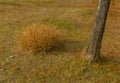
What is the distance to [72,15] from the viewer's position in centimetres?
1329

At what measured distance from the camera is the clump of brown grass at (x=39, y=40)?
7.73 m

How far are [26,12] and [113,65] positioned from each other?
7852mm

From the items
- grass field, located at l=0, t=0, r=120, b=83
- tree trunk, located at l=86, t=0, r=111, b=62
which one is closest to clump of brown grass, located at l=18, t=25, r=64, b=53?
grass field, located at l=0, t=0, r=120, b=83

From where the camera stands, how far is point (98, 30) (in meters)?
6.93

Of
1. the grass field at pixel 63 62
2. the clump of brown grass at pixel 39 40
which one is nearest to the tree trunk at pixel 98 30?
the grass field at pixel 63 62

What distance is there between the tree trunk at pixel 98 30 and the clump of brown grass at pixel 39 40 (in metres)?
1.28

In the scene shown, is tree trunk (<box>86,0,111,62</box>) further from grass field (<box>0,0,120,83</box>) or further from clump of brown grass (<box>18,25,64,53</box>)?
clump of brown grass (<box>18,25,64,53</box>)

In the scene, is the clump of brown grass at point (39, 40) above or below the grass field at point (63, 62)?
above

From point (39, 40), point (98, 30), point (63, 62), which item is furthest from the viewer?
point (39, 40)

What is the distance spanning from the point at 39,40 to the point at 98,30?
1.85 metres

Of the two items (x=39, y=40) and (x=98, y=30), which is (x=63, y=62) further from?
(x=98, y=30)

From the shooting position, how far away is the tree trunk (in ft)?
22.2

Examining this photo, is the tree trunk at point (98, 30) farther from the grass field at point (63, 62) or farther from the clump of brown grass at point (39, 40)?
the clump of brown grass at point (39, 40)

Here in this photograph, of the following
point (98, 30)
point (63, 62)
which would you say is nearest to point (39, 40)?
point (63, 62)
